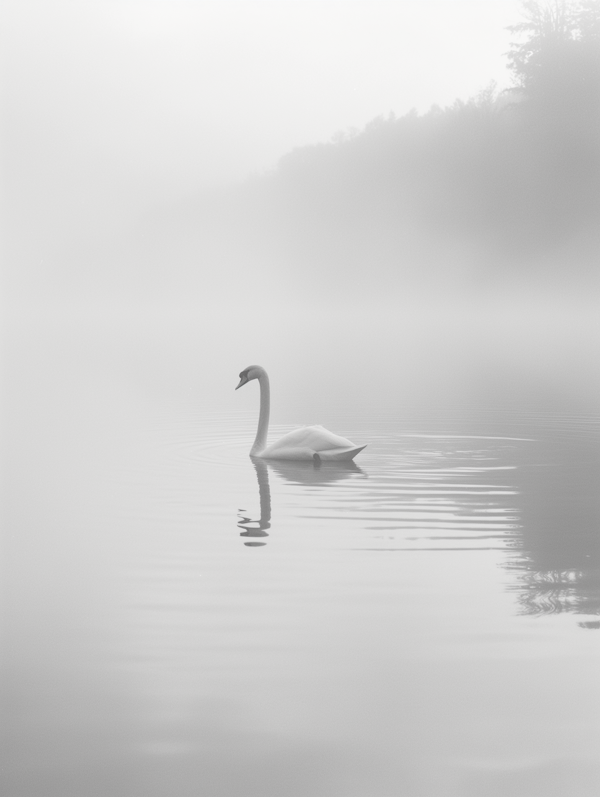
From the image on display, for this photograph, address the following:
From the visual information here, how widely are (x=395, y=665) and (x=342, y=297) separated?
147m

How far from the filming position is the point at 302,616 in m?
8.09

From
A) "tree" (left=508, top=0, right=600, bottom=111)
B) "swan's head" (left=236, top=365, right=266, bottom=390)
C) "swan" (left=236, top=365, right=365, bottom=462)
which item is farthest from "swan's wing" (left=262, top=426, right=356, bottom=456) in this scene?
"tree" (left=508, top=0, right=600, bottom=111)

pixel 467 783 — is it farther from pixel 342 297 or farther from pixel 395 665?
pixel 342 297

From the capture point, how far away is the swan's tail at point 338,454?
14.5m

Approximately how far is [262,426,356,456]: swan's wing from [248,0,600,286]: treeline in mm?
98237

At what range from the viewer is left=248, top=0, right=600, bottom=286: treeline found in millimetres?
108625

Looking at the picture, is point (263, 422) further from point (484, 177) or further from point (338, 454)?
point (484, 177)

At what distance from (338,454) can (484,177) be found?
121339 millimetres

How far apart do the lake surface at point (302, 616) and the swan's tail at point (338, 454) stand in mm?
261

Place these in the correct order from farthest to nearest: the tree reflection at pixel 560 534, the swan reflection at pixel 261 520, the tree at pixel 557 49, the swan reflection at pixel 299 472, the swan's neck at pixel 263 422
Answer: the tree at pixel 557 49 → the swan's neck at pixel 263 422 → the swan reflection at pixel 299 472 → the swan reflection at pixel 261 520 → the tree reflection at pixel 560 534

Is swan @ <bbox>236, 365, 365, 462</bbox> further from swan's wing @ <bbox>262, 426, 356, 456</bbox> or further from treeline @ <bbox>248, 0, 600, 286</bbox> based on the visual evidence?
treeline @ <bbox>248, 0, 600, 286</bbox>

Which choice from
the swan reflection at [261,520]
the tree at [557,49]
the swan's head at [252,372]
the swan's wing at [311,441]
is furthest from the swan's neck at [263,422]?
the tree at [557,49]

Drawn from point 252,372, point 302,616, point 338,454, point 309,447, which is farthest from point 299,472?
point 302,616

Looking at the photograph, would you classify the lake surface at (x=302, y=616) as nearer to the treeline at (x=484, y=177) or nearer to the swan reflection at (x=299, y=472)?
the swan reflection at (x=299, y=472)
